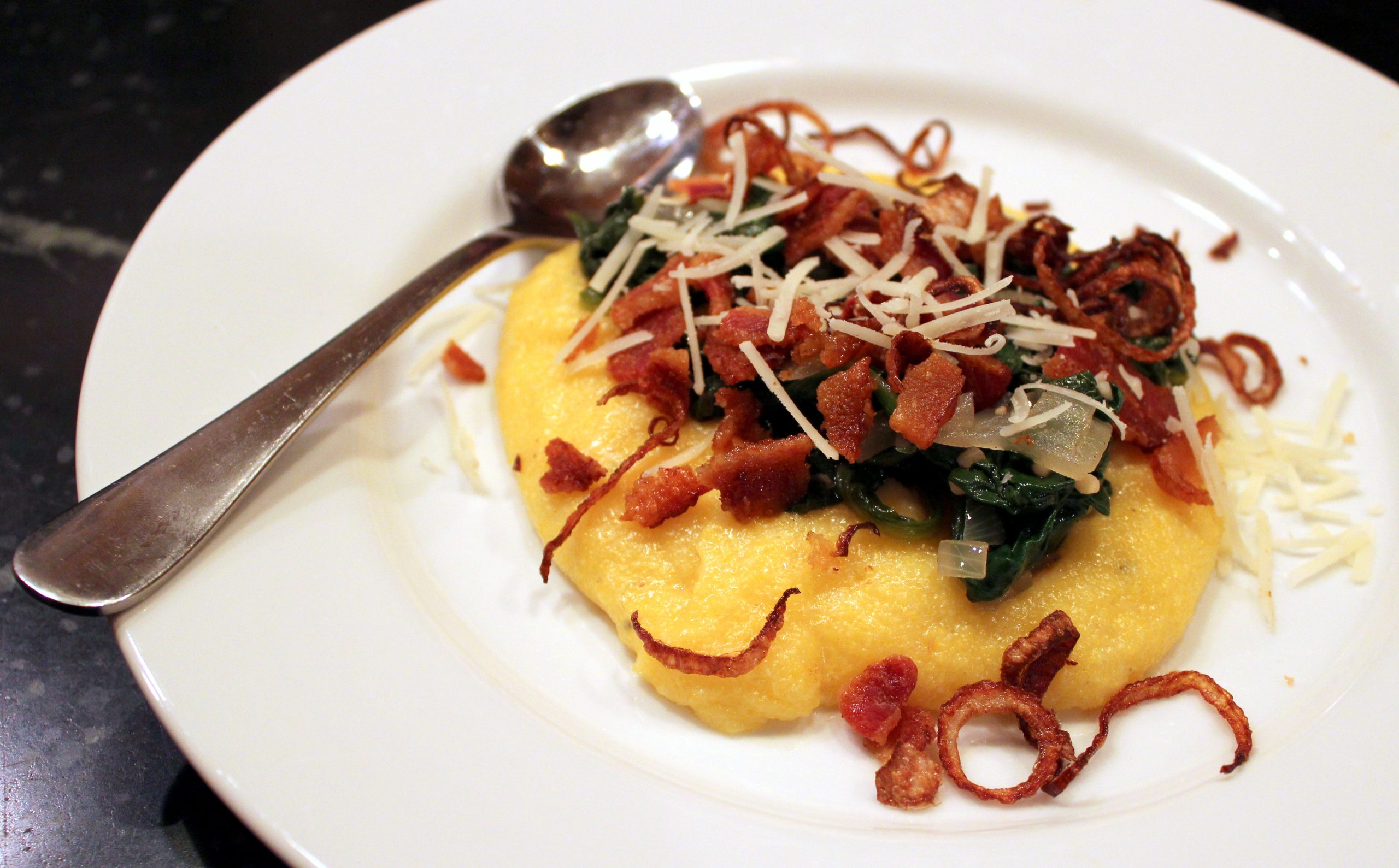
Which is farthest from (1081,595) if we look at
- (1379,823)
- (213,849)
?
(213,849)

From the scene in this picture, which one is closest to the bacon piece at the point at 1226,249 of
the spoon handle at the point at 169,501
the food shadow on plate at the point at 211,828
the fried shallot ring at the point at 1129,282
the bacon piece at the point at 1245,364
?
the bacon piece at the point at 1245,364

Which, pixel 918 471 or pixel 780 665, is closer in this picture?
pixel 780 665

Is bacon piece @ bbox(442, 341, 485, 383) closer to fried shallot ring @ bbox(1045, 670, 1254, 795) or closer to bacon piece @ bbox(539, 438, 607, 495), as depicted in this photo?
bacon piece @ bbox(539, 438, 607, 495)

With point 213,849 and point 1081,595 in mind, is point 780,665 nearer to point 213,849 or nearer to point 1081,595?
point 1081,595

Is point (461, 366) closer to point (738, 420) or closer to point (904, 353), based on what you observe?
point (738, 420)

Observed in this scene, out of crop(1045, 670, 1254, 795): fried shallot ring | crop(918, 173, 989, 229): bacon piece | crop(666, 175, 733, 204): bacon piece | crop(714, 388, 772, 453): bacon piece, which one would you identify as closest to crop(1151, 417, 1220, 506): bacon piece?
crop(1045, 670, 1254, 795): fried shallot ring

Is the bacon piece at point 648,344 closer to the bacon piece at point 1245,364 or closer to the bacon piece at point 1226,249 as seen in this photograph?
the bacon piece at point 1245,364
